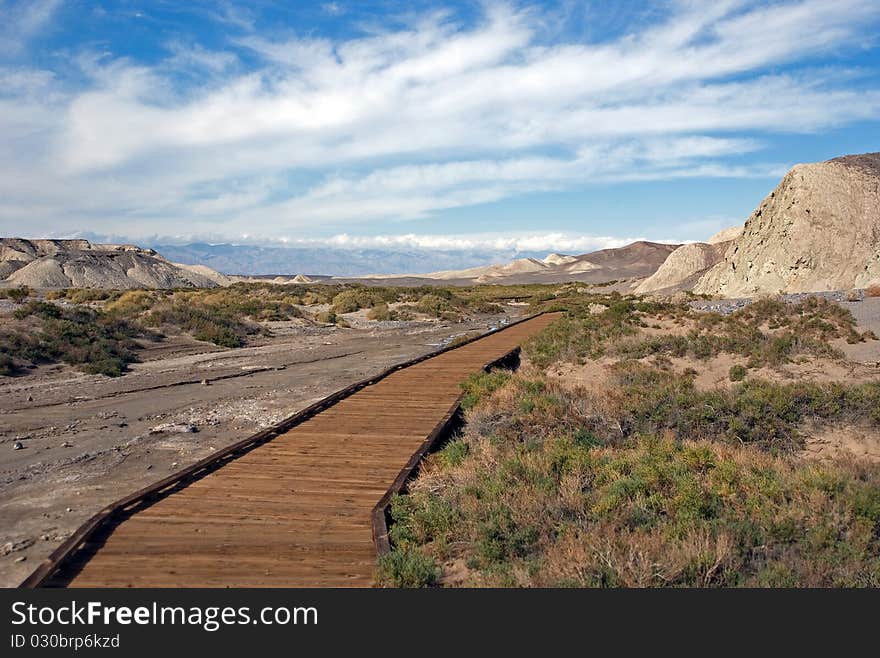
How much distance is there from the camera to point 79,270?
9069 centimetres

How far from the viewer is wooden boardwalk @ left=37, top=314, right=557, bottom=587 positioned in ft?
15.8

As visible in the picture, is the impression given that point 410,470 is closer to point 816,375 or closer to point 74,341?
Result: point 816,375

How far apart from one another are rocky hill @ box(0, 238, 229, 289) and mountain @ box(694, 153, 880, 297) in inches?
→ 3031

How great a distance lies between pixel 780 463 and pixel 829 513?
2021mm

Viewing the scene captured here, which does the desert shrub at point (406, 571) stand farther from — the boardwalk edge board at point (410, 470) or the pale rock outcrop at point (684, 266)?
the pale rock outcrop at point (684, 266)

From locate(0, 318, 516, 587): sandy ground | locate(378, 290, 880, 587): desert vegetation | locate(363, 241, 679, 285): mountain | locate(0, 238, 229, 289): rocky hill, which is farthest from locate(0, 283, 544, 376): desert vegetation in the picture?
locate(363, 241, 679, 285): mountain

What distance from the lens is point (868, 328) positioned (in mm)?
17266

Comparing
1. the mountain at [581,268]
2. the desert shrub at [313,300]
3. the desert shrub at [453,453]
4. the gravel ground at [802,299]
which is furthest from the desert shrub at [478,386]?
the mountain at [581,268]

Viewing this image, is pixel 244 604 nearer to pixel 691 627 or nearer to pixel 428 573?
pixel 428 573

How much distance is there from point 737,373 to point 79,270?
99188 millimetres

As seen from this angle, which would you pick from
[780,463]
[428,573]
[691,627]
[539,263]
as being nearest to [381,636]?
[428,573]

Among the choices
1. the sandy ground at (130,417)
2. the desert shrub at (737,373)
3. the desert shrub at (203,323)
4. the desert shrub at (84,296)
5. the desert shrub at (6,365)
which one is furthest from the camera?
the desert shrub at (84,296)

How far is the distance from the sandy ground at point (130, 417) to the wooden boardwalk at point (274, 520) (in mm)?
1260

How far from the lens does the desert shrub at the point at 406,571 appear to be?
451 centimetres
